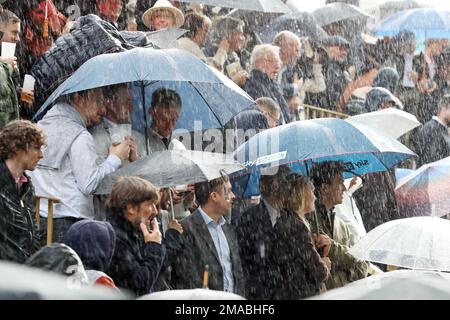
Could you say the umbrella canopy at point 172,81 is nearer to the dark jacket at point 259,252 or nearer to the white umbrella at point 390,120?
the dark jacket at point 259,252

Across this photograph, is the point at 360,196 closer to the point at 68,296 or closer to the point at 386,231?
the point at 386,231

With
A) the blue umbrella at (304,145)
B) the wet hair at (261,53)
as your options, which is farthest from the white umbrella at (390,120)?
the blue umbrella at (304,145)

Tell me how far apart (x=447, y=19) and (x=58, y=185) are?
9293 millimetres

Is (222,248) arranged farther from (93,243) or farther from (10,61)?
(10,61)

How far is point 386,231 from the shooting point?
8.24m

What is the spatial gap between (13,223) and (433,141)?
7313 mm

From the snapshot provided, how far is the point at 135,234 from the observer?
6891 millimetres

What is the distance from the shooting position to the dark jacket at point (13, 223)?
22.1 ft

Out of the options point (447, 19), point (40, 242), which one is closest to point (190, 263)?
point (40, 242)

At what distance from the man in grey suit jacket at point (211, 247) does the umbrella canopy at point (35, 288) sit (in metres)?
3.33

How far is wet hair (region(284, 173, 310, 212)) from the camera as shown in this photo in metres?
8.01

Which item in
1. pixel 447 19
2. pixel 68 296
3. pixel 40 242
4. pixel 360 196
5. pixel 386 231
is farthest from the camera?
pixel 447 19

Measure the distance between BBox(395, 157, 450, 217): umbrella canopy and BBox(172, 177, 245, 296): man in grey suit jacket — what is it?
2744 millimetres

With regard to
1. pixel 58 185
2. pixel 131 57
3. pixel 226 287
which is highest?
pixel 131 57
